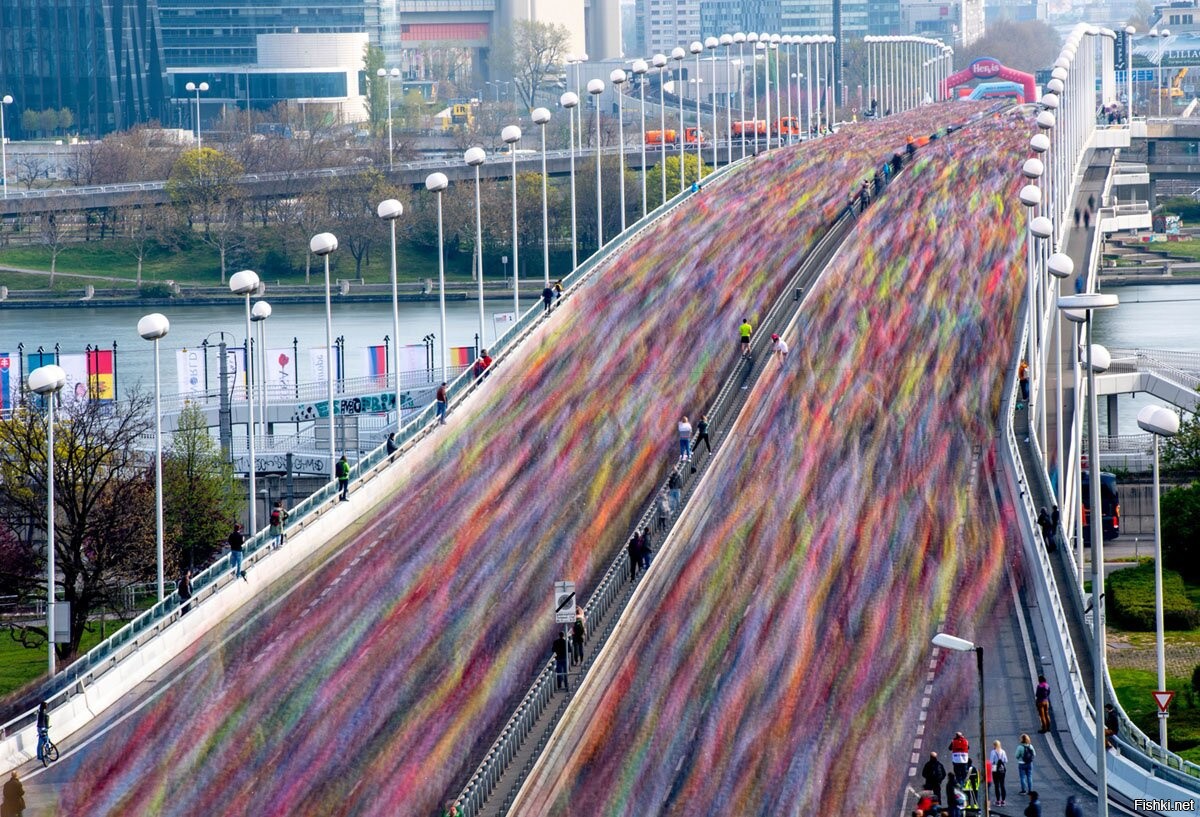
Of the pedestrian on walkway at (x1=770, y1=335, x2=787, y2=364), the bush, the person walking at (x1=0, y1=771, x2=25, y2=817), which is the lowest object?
the bush

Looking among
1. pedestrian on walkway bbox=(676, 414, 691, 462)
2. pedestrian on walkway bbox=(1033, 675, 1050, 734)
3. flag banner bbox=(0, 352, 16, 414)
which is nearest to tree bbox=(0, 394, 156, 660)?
pedestrian on walkway bbox=(676, 414, 691, 462)

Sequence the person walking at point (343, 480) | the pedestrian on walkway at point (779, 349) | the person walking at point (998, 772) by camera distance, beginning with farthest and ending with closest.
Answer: the pedestrian on walkway at point (779, 349) → the person walking at point (343, 480) → the person walking at point (998, 772)

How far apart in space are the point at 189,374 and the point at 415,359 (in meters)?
8.10

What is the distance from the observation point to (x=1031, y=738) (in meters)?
36.8

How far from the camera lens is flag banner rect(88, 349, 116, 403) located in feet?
244

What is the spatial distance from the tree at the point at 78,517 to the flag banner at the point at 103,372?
15263mm

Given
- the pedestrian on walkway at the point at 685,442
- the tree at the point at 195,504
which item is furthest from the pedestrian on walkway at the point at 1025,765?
the tree at the point at 195,504

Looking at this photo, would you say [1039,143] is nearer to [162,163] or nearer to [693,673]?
[693,673]

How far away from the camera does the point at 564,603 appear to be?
38.8 meters

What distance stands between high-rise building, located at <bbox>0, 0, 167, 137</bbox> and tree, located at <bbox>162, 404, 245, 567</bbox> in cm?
12453

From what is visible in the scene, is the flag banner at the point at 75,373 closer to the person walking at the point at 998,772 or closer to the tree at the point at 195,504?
the tree at the point at 195,504

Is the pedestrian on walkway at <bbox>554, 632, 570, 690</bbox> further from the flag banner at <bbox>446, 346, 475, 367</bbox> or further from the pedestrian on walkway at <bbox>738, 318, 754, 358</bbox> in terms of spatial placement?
the flag banner at <bbox>446, 346, 475, 367</bbox>

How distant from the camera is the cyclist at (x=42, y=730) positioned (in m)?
35.2

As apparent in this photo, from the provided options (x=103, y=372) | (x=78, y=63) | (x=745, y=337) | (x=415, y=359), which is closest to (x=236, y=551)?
(x=745, y=337)
